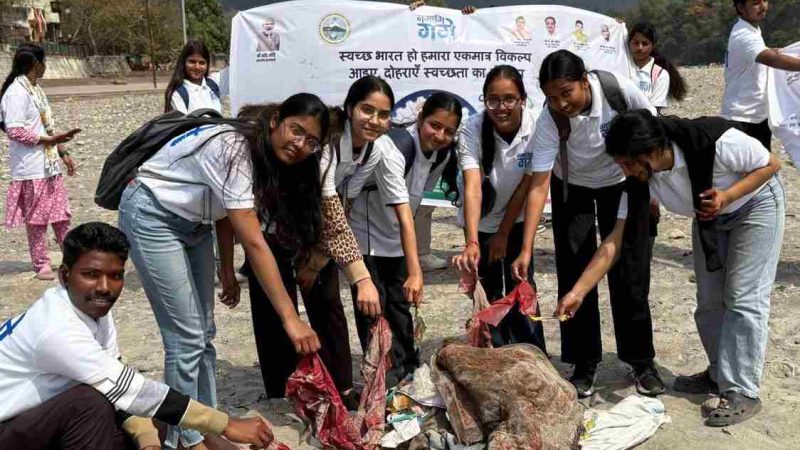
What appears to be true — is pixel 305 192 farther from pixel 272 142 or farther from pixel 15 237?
pixel 15 237

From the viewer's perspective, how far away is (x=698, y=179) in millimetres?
3271

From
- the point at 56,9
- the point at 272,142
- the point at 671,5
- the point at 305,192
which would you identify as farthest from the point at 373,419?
the point at 671,5

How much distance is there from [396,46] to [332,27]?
1.74ft

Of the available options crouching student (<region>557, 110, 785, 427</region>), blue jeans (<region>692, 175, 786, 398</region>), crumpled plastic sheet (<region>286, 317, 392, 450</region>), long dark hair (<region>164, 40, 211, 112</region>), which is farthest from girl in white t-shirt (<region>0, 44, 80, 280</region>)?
blue jeans (<region>692, 175, 786, 398</region>)

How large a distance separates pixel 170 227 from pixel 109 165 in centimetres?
38

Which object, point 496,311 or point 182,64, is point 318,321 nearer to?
point 496,311

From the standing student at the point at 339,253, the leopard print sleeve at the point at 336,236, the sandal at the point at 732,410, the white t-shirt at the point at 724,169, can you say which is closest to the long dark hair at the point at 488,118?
the standing student at the point at 339,253

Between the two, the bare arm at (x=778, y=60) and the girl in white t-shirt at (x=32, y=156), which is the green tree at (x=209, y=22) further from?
the bare arm at (x=778, y=60)

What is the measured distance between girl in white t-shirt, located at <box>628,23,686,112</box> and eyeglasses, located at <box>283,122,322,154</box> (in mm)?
3860

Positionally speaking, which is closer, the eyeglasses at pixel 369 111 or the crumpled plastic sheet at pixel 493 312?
the eyeglasses at pixel 369 111

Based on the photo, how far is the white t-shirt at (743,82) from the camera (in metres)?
5.40

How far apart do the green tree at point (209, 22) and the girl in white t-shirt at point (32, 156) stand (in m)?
51.6

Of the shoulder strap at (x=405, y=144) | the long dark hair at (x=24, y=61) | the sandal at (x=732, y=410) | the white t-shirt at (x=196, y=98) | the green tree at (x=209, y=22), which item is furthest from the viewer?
the green tree at (x=209, y=22)

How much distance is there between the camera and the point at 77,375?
8.25 feet
